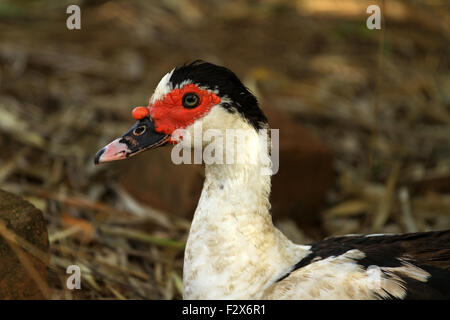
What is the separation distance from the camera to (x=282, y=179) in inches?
137

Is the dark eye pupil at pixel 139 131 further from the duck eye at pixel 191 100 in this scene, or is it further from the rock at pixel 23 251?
the rock at pixel 23 251

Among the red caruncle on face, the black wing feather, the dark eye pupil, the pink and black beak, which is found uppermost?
the red caruncle on face

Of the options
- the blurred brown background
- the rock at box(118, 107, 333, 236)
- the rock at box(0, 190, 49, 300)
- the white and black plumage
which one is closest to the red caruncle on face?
the white and black plumage

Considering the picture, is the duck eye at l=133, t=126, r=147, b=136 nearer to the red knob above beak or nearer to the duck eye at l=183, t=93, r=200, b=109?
the red knob above beak

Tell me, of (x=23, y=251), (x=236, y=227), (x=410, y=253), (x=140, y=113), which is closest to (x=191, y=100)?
(x=140, y=113)

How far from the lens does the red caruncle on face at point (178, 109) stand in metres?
2.15

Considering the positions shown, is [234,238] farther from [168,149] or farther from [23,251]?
[168,149]

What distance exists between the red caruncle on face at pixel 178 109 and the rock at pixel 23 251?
551mm

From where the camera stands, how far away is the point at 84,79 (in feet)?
15.8

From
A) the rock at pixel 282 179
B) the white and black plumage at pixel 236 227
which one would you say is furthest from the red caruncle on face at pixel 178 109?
the rock at pixel 282 179

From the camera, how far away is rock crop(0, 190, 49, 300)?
84.0 inches

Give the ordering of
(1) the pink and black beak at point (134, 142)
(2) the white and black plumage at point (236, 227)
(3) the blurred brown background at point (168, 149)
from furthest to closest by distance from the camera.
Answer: (3) the blurred brown background at point (168, 149) → (1) the pink and black beak at point (134, 142) → (2) the white and black plumage at point (236, 227)

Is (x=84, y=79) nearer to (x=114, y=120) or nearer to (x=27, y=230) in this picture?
(x=114, y=120)

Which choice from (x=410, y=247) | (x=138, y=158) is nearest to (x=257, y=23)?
(x=138, y=158)
